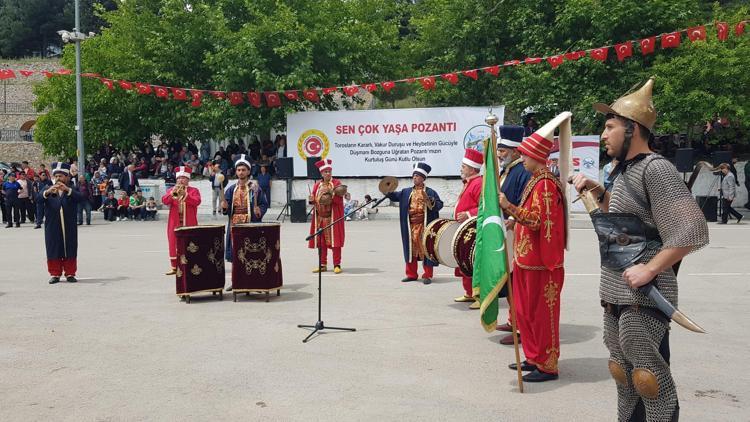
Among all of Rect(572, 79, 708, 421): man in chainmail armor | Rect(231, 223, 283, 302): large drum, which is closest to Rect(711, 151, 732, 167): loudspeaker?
Rect(231, 223, 283, 302): large drum

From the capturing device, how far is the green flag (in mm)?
5816

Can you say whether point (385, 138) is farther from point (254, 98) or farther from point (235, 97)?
point (235, 97)

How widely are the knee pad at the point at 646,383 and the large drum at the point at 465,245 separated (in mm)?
4397

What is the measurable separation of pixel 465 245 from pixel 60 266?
6972mm

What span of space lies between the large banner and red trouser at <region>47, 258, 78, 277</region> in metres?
15.5

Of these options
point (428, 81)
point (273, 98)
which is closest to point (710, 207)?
point (428, 81)

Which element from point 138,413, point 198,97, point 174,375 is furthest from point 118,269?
point 198,97

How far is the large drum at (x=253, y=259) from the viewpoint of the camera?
997cm

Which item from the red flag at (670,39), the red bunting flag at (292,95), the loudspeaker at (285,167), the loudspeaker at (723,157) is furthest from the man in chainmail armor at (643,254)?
the red bunting flag at (292,95)

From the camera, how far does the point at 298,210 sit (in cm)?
2373

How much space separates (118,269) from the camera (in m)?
13.3

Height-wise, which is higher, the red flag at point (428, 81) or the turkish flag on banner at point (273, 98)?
the red flag at point (428, 81)

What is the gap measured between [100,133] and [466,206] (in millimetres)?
25566

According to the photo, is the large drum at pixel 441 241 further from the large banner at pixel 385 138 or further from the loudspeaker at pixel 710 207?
the large banner at pixel 385 138
